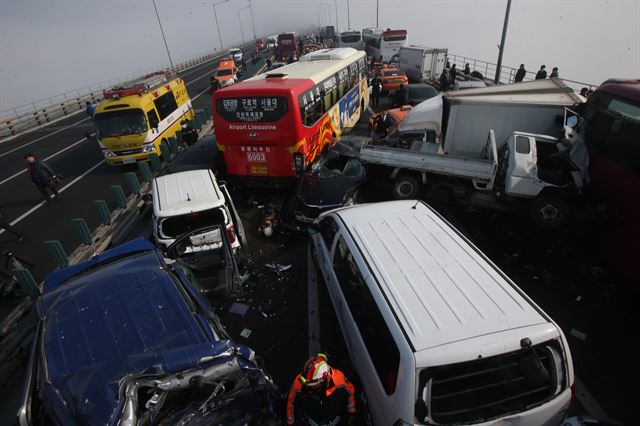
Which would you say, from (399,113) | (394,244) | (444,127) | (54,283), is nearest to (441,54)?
(399,113)

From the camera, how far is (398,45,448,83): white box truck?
2250cm

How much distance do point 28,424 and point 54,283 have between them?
234 cm

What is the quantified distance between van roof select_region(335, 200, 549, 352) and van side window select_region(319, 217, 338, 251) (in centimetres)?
36

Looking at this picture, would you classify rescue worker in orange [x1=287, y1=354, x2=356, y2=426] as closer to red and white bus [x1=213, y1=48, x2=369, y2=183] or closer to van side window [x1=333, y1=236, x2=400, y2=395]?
van side window [x1=333, y1=236, x2=400, y2=395]

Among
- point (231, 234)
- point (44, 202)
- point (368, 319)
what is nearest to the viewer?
point (368, 319)

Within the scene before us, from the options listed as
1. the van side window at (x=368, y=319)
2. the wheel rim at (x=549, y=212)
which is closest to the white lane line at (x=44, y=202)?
the van side window at (x=368, y=319)

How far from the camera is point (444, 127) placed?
10.3 meters

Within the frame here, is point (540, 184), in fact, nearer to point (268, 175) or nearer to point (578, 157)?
point (578, 157)

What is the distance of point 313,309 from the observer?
607 centimetres

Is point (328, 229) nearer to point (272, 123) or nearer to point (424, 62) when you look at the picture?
point (272, 123)

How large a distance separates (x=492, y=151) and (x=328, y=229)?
15.8 ft

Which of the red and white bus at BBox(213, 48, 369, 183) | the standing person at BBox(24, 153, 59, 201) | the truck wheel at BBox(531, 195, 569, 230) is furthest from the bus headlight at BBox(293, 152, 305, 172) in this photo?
the standing person at BBox(24, 153, 59, 201)

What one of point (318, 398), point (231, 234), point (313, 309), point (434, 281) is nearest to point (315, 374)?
point (318, 398)

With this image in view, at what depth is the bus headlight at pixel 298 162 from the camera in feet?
29.7
